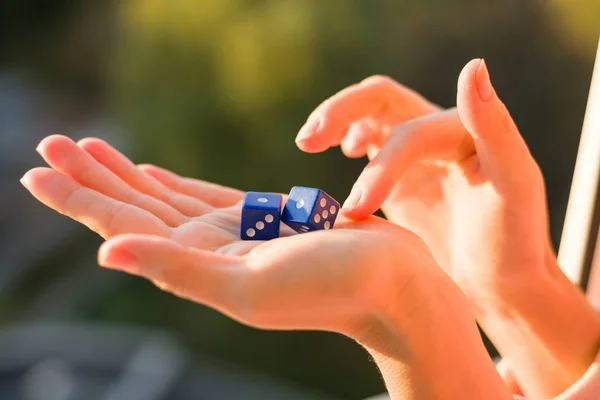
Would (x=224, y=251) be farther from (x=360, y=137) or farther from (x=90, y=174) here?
(x=360, y=137)

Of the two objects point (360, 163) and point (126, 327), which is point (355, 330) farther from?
point (126, 327)

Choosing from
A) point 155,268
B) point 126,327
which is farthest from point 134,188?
point 126,327

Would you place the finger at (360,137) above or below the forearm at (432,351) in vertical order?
above

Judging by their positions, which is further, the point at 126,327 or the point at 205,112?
the point at 126,327

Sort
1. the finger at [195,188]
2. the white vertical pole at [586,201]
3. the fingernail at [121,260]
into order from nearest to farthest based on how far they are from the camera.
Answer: the fingernail at [121,260]
the finger at [195,188]
the white vertical pole at [586,201]

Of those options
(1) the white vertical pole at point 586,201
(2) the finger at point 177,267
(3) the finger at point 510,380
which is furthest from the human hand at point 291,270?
(1) the white vertical pole at point 586,201

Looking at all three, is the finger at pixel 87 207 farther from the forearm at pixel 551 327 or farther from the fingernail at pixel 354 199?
the forearm at pixel 551 327
